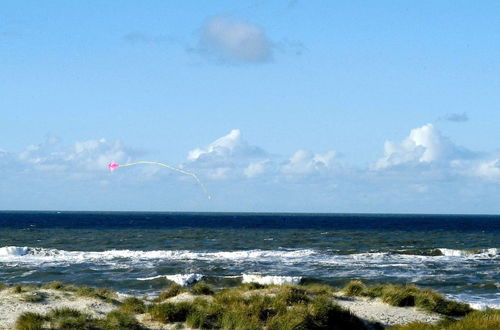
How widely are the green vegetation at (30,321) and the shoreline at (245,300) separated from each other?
0.61ft

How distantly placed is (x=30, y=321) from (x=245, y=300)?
586cm

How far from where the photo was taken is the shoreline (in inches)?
678

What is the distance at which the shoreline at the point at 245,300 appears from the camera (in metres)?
17.2

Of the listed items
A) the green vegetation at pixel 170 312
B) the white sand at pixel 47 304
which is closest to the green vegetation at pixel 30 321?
the white sand at pixel 47 304

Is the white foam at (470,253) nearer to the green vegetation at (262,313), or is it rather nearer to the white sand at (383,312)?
the white sand at (383,312)

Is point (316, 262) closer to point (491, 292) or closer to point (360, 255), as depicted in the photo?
point (360, 255)

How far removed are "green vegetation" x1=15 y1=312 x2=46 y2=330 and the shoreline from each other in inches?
7.4

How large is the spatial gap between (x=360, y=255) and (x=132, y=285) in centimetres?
2250

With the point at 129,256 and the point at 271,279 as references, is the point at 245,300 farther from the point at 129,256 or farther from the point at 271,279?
the point at 129,256

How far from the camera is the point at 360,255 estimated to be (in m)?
47.6

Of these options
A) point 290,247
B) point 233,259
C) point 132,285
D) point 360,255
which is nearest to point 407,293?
point 132,285

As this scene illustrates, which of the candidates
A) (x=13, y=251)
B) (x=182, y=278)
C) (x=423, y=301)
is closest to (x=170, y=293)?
(x=423, y=301)

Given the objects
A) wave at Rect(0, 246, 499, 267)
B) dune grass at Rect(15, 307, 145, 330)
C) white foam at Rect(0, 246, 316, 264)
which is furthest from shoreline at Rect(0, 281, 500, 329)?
white foam at Rect(0, 246, 316, 264)

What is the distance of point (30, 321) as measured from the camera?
51.4 ft
